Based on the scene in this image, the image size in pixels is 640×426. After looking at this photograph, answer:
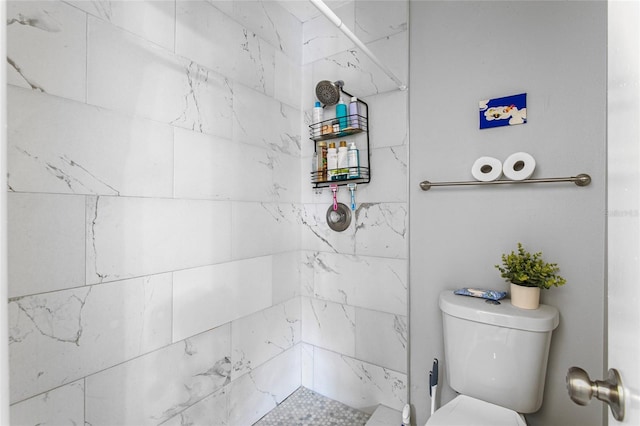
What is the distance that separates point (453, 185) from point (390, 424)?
123 centimetres

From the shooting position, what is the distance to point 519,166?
1318 millimetres

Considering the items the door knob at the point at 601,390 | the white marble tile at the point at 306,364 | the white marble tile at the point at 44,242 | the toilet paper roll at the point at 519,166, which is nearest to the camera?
the door knob at the point at 601,390

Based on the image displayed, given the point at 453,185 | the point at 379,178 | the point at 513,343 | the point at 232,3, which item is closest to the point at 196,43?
the point at 232,3

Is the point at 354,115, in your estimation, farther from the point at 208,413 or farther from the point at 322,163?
the point at 208,413

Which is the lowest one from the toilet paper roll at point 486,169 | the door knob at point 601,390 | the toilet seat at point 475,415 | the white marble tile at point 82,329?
the toilet seat at point 475,415

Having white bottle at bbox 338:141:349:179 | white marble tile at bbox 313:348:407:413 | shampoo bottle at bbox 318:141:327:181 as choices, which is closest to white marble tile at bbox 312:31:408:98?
white bottle at bbox 338:141:349:179

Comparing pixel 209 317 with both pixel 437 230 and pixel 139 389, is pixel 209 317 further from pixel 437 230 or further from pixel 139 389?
pixel 437 230

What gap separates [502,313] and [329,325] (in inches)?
38.5

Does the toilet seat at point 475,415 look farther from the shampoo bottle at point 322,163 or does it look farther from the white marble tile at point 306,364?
the shampoo bottle at point 322,163

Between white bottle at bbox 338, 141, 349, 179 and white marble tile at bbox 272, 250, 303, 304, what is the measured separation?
1.92 feet

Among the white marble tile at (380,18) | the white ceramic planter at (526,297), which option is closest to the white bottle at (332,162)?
the white marble tile at (380,18)

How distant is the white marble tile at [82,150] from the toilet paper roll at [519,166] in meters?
1.43

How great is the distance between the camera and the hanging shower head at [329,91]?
1732mm

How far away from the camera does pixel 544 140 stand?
1.29m
